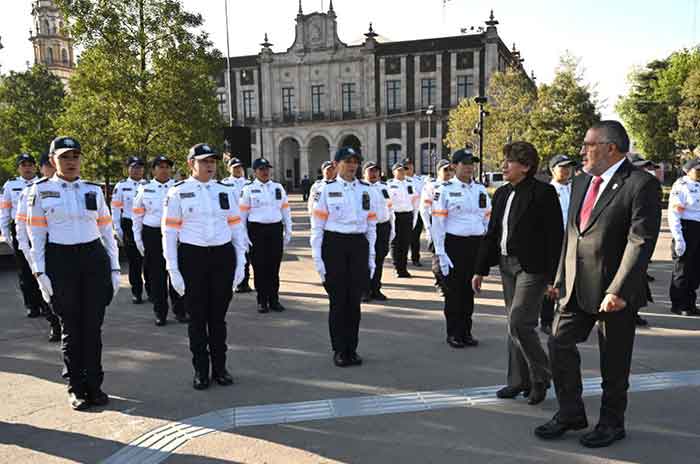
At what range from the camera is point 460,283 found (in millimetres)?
6246

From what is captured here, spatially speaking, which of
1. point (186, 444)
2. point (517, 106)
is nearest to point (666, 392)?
point (186, 444)

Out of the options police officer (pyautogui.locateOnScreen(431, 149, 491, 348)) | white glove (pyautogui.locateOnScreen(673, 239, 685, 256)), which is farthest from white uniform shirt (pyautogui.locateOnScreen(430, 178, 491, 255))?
white glove (pyautogui.locateOnScreen(673, 239, 685, 256))

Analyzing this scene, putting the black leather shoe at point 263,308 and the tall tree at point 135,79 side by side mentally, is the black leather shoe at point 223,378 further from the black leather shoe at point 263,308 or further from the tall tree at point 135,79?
the tall tree at point 135,79

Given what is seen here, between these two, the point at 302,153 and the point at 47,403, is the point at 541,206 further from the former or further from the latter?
the point at 302,153

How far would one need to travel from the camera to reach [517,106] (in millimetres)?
32750

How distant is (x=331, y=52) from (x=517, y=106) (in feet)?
84.0

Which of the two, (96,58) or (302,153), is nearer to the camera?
(96,58)

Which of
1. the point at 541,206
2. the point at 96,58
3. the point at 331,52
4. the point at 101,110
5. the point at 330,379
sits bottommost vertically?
the point at 330,379

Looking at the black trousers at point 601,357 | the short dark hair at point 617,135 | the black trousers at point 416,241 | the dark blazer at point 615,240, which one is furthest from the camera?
the black trousers at point 416,241

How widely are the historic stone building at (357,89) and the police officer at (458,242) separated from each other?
4555cm

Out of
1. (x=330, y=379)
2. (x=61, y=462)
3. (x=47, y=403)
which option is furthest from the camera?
(x=330, y=379)

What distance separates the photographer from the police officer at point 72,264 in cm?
475

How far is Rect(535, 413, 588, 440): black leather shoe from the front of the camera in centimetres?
399

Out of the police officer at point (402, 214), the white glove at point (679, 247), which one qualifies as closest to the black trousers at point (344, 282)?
the white glove at point (679, 247)
